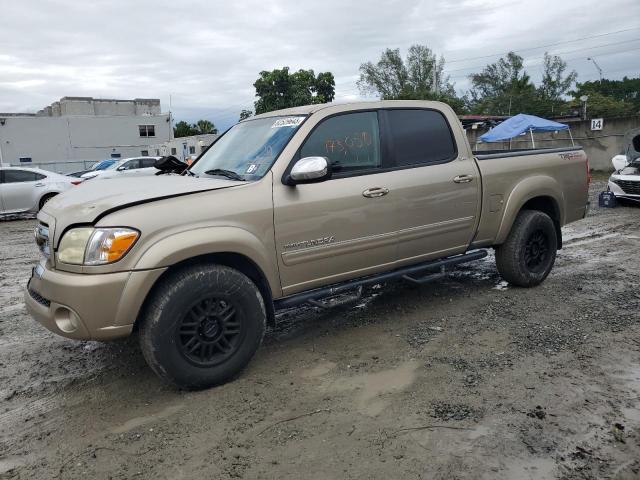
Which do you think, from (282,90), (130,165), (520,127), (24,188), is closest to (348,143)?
(24,188)

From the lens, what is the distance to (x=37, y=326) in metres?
5.01

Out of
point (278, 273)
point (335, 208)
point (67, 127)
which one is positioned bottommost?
point (278, 273)

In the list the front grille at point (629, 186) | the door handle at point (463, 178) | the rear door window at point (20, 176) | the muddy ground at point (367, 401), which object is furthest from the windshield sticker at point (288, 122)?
the rear door window at point (20, 176)

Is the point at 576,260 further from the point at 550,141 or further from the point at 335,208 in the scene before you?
the point at 550,141

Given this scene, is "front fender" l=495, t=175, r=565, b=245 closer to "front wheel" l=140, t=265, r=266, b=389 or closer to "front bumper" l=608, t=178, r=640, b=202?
"front wheel" l=140, t=265, r=266, b=389

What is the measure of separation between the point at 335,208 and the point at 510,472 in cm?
210

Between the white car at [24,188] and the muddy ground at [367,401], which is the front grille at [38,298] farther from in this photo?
the white car at [24,188]

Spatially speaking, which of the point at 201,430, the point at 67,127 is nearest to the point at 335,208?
the point at 201,430

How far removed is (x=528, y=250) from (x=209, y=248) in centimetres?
351

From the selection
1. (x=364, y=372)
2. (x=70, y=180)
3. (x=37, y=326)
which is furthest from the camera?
(x=70, y=180)

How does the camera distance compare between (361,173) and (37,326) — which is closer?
(361,173)

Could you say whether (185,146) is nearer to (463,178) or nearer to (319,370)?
(463,178)

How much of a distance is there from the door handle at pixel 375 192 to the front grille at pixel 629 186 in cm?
888

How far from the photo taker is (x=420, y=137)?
4672mm
